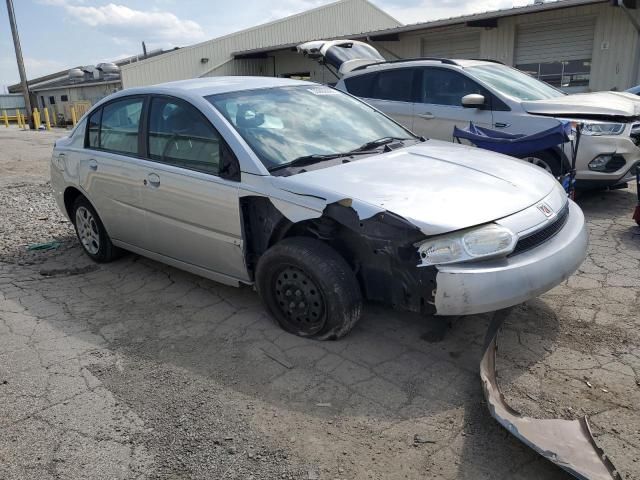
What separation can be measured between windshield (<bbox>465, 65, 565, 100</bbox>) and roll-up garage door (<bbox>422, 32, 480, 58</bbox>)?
30.9 ft

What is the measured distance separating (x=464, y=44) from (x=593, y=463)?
15669mm

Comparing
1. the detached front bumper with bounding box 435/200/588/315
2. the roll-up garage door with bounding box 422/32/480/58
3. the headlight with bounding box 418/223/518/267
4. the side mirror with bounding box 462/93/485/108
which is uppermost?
the roll-up garage door with bounding box 422/32/480/58

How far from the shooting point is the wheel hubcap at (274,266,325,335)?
3209 mm

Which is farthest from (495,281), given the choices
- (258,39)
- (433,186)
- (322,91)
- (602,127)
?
(258,39)

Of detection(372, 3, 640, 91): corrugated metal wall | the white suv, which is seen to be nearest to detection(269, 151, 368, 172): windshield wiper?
the white suv

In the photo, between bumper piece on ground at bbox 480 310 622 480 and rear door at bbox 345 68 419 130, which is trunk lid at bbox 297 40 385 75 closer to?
rear door at bbox 345 68 419 130

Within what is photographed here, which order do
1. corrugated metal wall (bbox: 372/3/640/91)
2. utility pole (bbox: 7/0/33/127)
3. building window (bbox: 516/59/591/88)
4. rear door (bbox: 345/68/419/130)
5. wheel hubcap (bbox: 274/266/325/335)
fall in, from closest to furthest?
wheel hubcap (bbox: 274/266/325/335)
rear door (bbox: 345/68/419/130)
corrugated metal wall (bbox: 372/3/640/91)
building window (bbox: 516/59/591/88)
utility pole (bbox: 7/0/33/127)

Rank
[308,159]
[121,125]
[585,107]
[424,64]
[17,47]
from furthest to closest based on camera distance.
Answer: [17,47] → [424,64] → [585,107] → [121,125] → [308,159]

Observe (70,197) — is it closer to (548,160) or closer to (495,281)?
(495,281)

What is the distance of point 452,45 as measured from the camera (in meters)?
16.1

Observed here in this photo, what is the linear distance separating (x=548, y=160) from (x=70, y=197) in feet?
16.7

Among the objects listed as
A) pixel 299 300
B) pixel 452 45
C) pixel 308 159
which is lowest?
pixel 299 300

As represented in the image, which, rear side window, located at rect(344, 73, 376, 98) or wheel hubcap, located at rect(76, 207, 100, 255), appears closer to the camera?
wheel hubcap, located at rect(76, 207, 100, 255)

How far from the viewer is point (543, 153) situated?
587 centimetres
